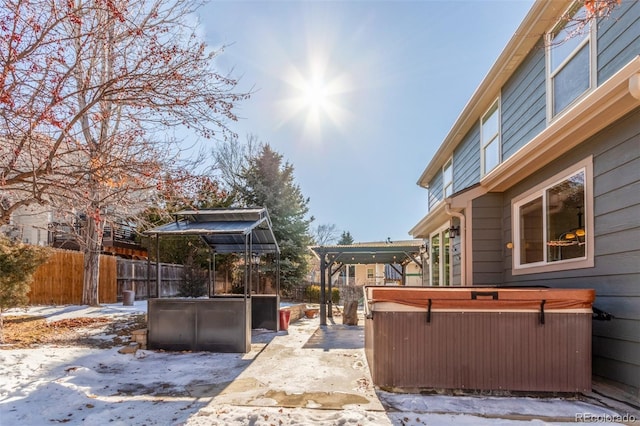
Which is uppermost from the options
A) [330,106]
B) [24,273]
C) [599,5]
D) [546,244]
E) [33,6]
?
[330,106]

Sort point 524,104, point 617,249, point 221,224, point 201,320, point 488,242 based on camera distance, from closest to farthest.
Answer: point 617,249, point 524,104, point 201,320, point 488,242, point 221,224

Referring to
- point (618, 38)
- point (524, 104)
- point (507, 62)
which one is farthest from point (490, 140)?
point (618, 38)

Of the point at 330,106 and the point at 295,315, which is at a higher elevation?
the point at 330,106

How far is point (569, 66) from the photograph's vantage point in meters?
5.06

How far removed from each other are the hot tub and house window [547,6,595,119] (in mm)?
2668

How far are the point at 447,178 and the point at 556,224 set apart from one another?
20.0 feet

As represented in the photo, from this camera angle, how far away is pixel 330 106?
9.62 m

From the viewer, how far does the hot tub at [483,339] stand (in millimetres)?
3893

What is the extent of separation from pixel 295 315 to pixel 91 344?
6778mm

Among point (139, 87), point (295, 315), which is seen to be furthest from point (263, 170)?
point (139, 87)

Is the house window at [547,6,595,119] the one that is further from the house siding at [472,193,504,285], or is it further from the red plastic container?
the red plastic container

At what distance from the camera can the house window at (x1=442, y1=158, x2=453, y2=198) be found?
10602mm

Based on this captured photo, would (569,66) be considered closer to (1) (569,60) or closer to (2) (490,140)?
(1) (569,60)

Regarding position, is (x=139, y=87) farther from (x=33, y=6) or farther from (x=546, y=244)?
(x=546, y=244)
